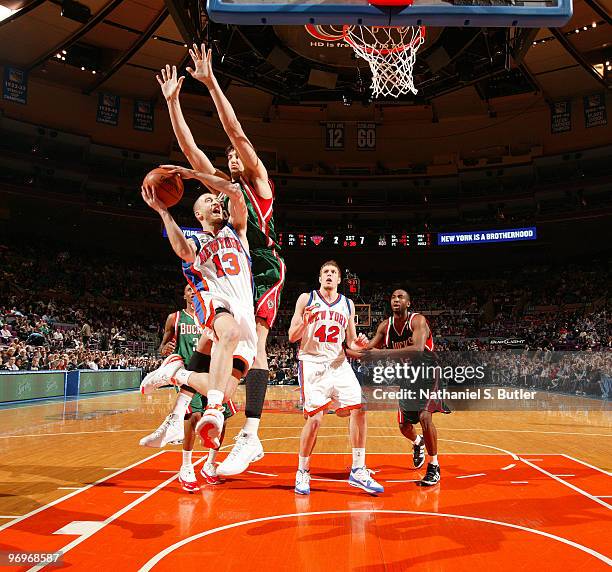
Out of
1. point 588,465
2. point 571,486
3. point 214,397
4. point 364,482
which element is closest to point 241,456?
point 214,397

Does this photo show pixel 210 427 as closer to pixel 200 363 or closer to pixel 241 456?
pixel 241 456

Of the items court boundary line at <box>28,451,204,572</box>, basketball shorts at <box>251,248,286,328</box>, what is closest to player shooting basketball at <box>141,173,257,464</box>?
basketball shorts at <box>251,248,286,328</box>

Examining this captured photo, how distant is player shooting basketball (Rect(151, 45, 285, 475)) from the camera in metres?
3.20

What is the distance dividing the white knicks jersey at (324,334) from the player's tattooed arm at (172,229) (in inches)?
97.3

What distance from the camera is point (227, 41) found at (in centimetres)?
1650

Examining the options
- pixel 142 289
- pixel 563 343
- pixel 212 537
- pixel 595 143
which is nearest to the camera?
pixel 212 537

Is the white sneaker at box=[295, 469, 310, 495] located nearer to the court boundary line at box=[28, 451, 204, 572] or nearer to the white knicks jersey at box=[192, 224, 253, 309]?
the court boundary line at box=[28, 451, 204, 572]

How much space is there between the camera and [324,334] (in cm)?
568

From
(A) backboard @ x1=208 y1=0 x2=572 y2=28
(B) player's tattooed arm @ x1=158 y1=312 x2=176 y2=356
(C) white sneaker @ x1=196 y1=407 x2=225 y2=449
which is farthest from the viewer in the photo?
(B) player's tattooed arm @ x1=158 y1=312 x2=176 y2=356

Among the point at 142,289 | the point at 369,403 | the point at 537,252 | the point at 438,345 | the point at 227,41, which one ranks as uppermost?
the point at 227,41

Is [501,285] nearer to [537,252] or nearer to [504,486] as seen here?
[537,252]

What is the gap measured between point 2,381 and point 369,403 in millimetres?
10198

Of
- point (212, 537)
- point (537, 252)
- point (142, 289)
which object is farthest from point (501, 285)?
point (212, 537)

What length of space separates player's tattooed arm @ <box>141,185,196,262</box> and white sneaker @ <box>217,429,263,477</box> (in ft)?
3.65
